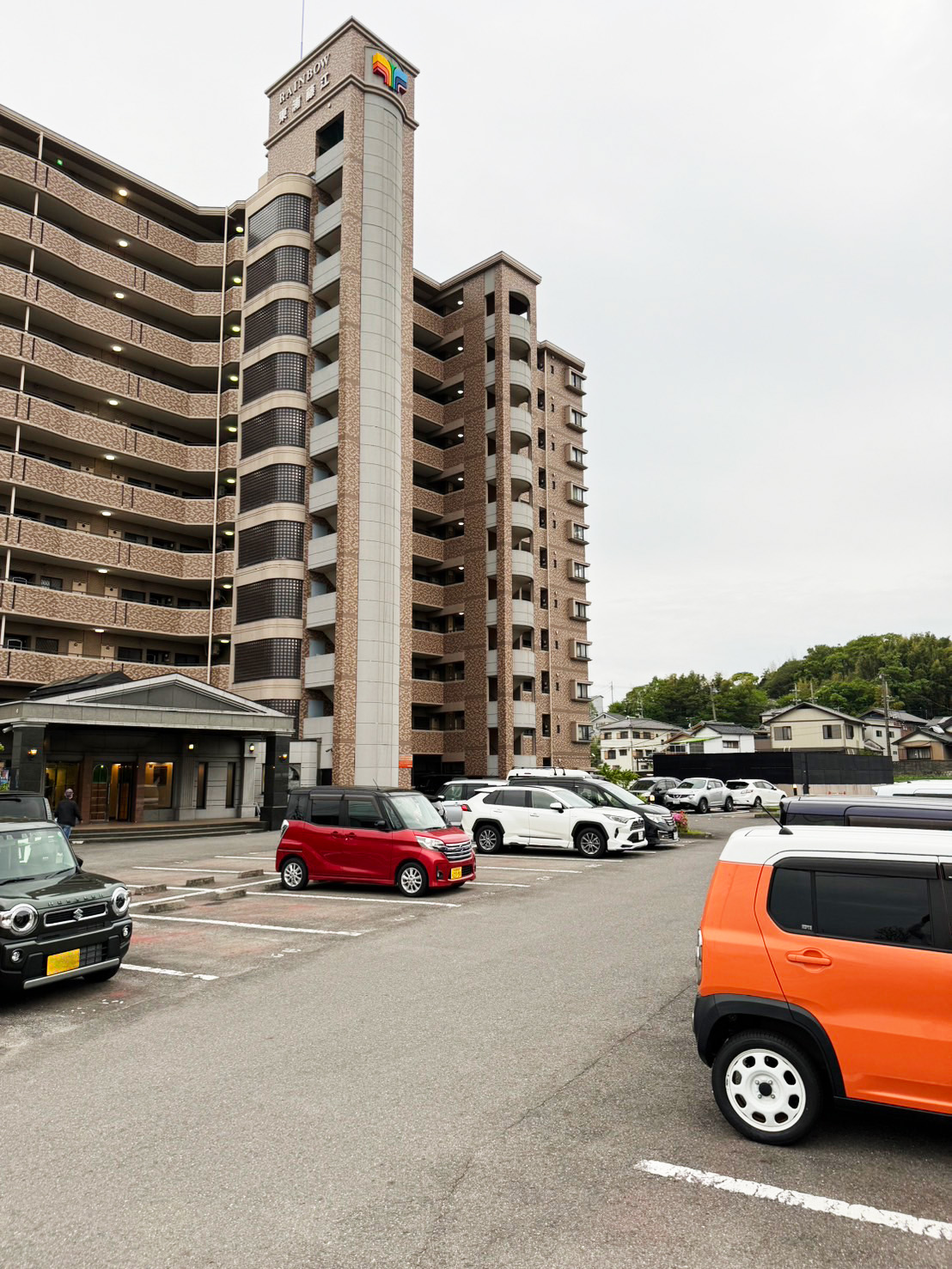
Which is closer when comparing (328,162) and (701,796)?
(701,796)

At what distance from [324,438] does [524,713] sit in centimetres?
1758

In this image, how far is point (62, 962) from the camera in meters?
8.14

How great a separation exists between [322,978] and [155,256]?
43.6 meters

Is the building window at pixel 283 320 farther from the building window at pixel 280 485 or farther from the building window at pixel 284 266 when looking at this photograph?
the building window at pixel 280 485

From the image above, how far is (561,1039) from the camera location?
671 cm

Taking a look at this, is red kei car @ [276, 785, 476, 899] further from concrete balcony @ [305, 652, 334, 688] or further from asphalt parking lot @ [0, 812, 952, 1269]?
concrete balcony @ [305, 652, 334, 688]

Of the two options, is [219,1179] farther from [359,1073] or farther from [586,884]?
[586,884]

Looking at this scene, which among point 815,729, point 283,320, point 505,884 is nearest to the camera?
point 505,884

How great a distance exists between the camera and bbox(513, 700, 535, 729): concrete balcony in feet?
147

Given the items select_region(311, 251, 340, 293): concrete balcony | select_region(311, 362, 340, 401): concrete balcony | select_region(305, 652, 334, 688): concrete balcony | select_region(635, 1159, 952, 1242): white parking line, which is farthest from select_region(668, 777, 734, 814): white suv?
select_region(635, 1159, 952, 1242): white parking line

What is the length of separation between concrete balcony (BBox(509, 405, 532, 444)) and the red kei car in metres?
34.8

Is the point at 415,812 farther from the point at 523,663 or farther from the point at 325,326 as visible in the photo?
the point at 325,326

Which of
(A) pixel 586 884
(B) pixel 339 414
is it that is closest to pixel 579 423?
(B) pixel 339 414

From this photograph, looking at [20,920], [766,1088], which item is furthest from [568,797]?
[766,1088]
